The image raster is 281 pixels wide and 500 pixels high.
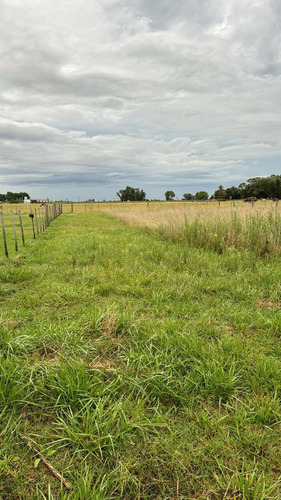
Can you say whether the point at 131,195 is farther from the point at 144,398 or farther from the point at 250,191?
the point at 144,398

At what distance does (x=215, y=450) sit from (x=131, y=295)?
9.33 ft

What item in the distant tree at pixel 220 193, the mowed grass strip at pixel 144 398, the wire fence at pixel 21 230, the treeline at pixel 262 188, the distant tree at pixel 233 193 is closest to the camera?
the mowed grass strip at pixel 144 398

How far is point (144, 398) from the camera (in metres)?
1.99

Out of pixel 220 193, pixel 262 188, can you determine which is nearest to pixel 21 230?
pixel 262 188

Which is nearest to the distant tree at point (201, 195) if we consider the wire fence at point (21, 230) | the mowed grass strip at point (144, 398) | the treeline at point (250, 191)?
the treeline at point (250, 191)

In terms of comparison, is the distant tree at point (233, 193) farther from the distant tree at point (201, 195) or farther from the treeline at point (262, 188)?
the distant tree at point (201, 195)

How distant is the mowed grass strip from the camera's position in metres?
1.43

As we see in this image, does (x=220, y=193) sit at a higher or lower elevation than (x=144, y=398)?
higher

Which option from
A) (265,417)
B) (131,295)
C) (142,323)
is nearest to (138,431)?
(265,417)

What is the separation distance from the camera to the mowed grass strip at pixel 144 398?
143cm

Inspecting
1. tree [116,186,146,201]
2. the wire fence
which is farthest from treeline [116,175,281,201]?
the wire fence

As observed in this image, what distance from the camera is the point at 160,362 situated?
2.37 metres

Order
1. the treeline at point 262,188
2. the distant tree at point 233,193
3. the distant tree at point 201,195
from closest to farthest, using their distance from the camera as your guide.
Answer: the treeline at point 262,188
the distant tree at point 233,193
the distant tree at point 201,195

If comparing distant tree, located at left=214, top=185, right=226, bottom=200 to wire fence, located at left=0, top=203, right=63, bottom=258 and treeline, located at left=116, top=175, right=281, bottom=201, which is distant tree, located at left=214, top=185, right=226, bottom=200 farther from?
wire fence, located at left=0, top=203, right=63, bottom=258
